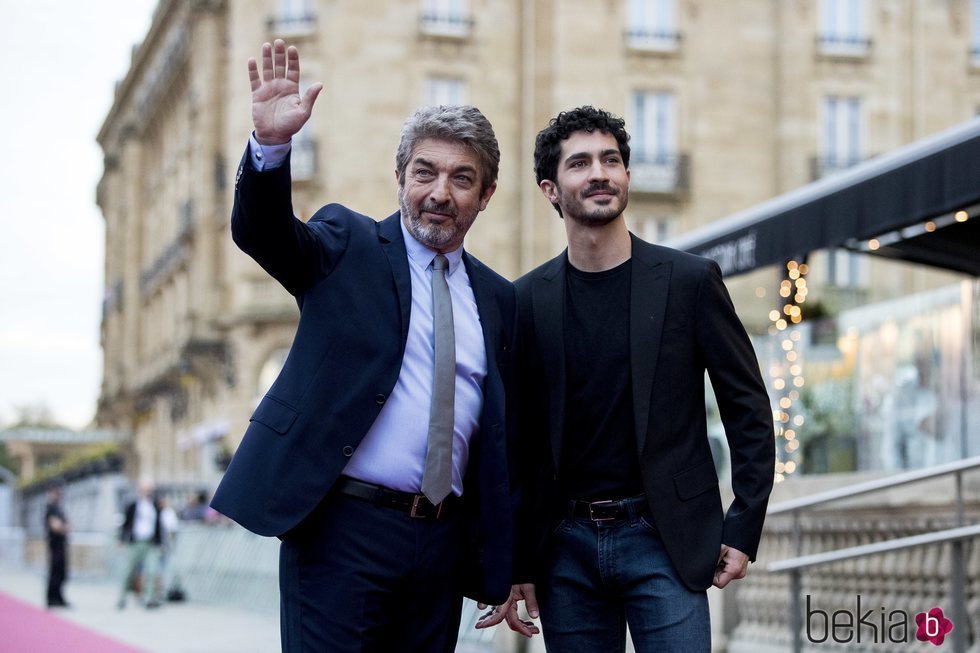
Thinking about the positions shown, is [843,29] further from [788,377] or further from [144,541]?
[788,377]

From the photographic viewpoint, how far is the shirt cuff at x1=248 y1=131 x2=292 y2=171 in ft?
12.5

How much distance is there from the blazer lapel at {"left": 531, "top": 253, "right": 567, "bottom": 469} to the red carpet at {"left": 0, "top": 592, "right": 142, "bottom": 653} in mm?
9503

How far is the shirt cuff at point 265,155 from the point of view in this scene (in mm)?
3801

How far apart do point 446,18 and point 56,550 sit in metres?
20.0

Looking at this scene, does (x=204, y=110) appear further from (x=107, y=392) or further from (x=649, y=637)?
(x=649, y=637)

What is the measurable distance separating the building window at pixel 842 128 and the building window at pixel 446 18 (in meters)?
9.51

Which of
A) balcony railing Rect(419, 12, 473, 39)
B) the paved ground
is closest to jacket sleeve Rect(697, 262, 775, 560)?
the paved ground

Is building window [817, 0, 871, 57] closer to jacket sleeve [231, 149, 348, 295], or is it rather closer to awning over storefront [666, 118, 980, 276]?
awning over storefront [666, 118, 980, 276]

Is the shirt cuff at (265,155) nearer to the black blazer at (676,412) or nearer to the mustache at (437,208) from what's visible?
the mustache at (437,208)

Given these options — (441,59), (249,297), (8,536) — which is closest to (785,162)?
(441,59)

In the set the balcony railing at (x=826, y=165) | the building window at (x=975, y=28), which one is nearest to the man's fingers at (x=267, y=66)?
the balcony railing at (x=826, y=165)

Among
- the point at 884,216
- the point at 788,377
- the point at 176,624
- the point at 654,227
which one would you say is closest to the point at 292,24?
the point at 654,227

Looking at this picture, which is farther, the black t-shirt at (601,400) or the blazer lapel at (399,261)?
the black t-shirt at (601,400)

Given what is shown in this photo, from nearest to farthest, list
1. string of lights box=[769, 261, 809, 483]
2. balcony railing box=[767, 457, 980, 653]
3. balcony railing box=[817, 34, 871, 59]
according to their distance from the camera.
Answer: balcony railing box=[767, 457, 980, 653], string of lights box=[769, 261, 809, 483], balcony railing box=[817, 34, 871, 59]
